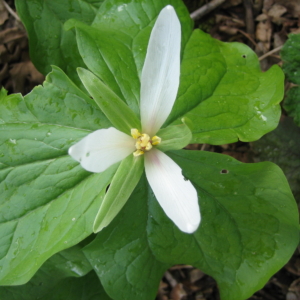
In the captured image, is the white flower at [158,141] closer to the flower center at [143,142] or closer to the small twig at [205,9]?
the flower center at [143,142]

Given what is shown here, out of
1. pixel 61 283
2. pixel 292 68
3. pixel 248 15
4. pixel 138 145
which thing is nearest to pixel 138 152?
pixel 138 145

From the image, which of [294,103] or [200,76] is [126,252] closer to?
[200,76]

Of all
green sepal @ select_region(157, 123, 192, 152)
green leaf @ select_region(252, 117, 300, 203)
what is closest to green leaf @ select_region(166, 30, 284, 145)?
green sepal @ select_region(157, 123, 192, 152)

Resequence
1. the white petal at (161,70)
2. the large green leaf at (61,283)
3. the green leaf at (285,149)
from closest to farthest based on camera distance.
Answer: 1. the white petal at (161,70)
2. the large green leaf at (61,283)
3. the green leaf at (285,149)

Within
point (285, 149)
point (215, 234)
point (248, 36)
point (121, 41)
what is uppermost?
point (121, 41)

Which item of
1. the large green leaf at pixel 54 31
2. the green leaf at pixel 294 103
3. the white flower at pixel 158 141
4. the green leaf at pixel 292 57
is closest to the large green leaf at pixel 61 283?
the white flower at pixel 158 141

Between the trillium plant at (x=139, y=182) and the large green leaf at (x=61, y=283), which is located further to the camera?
the large green leaf at (x=61, y=283)

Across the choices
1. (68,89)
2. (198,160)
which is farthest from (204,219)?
(68,89)

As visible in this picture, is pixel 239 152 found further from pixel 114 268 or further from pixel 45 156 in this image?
pixel 45 156

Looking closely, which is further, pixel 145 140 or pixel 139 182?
pixel 139 182
